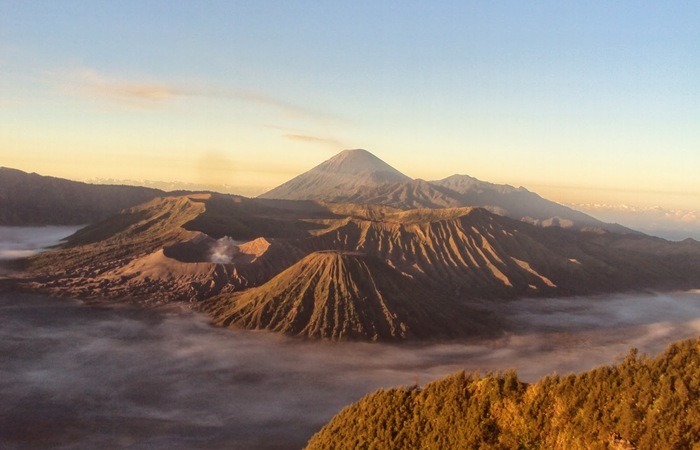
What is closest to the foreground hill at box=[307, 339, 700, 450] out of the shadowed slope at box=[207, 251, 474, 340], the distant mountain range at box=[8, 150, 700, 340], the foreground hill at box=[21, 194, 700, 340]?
the shadowed slope at box=[207, 251, 474, 340]

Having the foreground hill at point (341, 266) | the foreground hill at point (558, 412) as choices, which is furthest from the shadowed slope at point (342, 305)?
the foreground hill at point (558, 412)

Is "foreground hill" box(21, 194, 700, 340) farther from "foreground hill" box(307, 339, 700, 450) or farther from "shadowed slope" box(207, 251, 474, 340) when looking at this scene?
"foreground hill" box(307, 339, 700, 450)

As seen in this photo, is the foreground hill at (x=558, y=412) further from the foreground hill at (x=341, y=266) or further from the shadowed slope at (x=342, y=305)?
the foreground hill at (x=341, y=266)

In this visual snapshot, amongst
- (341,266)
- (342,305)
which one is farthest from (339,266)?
(342,305)

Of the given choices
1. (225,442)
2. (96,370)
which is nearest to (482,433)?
(225,442)

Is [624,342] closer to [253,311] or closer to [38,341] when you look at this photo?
[253,311]
